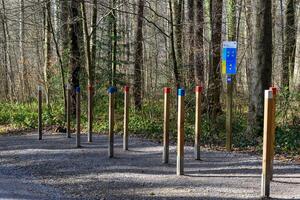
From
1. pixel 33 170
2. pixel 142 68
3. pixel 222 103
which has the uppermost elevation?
pixel 142 68

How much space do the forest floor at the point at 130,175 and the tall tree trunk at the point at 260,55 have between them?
207 centimetres

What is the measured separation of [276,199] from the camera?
5.98m

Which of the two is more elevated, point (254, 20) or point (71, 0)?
point (71, 0)

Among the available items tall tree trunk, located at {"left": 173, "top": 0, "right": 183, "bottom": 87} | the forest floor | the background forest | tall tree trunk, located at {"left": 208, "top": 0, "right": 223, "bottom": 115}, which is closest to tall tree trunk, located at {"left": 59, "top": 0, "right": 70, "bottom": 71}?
the background forest

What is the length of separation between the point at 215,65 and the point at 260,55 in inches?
150

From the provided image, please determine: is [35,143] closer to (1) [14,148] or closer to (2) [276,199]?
(1) [14,148]

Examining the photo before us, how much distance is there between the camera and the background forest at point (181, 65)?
37.6 feet

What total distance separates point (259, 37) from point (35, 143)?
5.92 metres

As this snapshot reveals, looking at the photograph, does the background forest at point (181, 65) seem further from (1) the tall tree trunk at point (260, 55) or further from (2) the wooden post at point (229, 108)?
(2) the wooden post at point (229, 108)

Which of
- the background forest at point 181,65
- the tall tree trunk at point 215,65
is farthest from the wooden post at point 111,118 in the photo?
the tall tree trunk at point 215,65

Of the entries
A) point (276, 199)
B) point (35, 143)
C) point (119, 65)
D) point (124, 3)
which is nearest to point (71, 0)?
point (124, 3)

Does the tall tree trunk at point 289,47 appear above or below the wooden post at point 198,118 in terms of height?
above

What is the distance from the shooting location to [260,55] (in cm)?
1124

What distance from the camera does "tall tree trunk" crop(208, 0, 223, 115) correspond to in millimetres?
14484
